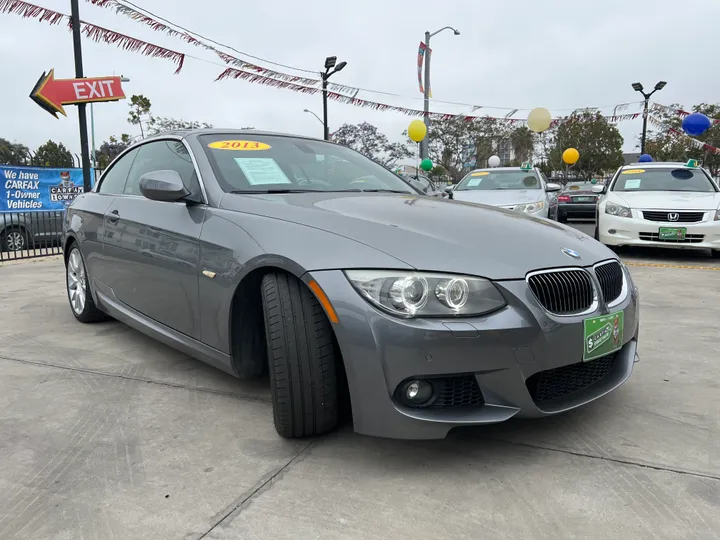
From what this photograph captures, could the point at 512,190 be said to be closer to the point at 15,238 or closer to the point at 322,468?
the point at 322,468

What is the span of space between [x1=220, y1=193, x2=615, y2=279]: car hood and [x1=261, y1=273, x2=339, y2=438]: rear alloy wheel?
0.22 meters

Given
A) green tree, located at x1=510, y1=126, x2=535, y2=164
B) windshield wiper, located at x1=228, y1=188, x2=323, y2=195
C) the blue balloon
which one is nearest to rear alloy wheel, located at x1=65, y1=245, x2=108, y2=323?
windshield wiper, located at x1=228, y1=188, x2=323, y2=195

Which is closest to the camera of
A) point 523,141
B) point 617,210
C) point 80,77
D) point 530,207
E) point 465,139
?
point 617,210

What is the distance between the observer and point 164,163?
132 inches

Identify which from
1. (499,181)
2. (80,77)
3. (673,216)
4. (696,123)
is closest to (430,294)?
(673,216)

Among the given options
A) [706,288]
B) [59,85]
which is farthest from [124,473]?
[59,85]

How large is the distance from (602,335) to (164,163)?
2.53 m

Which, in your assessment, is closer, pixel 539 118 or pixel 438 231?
pixel 438 231

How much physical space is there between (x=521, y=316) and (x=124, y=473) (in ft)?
5.02

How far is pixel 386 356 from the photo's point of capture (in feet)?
6.23

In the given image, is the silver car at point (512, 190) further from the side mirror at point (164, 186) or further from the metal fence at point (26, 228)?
the metal fence at point (26, 228)

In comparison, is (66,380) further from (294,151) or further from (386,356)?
(386,356)

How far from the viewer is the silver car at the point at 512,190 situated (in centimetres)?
846

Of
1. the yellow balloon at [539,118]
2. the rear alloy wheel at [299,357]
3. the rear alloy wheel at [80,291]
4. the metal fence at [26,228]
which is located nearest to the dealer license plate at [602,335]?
the rear alloy wheel at [299,357]
